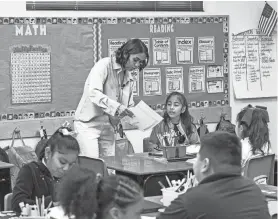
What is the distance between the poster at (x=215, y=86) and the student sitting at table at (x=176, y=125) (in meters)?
1.60

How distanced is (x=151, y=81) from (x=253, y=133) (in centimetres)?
235

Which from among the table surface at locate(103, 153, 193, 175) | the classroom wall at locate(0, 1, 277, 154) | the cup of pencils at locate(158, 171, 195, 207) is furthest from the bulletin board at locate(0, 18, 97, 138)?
the cup of pencils at locate(158, 171, 195, 207)

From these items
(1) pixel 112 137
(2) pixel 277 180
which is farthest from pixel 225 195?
(2) pixel 277 180

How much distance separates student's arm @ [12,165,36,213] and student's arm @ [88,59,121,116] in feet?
6.06

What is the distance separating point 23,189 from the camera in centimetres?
341

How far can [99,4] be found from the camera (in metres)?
6.71

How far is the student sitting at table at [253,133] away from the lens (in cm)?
477

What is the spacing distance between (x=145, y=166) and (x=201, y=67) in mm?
2806

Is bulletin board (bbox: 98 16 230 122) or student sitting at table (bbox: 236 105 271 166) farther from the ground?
bulletin board (bbox: 98 16 230 122)

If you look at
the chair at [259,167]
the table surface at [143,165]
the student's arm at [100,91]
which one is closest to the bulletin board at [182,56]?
the student's arm at [100,91]

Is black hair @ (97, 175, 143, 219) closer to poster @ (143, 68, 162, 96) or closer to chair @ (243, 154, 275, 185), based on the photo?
chair @ (243, 154, 275, 185)

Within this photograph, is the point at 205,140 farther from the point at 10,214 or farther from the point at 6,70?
the point at 6,70

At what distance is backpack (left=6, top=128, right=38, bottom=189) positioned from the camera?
5.88 metres

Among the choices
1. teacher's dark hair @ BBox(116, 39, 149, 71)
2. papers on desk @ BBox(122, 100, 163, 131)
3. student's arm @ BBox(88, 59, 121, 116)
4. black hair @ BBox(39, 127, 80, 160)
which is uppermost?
teacher's dark hair @ BBox(116, 39, 149, 71)
